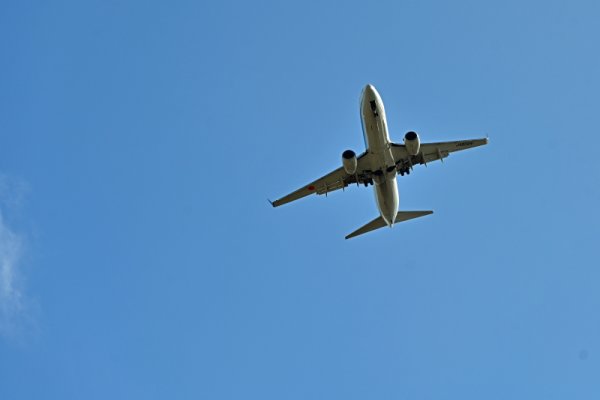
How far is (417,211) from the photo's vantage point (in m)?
60.2

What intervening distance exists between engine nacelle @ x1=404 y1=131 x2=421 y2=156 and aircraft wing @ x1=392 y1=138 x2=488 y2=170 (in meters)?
1.78

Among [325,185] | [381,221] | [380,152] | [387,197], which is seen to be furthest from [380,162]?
[381,221]

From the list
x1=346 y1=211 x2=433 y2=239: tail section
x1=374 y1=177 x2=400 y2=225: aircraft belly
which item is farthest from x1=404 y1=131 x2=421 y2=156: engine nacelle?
x1=346 y1=211 x2=433 y2=239: tail section

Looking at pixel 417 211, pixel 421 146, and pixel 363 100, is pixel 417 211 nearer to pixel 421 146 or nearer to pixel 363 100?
pixel 421 146

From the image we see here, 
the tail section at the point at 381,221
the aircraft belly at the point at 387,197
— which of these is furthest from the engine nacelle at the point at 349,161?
the tail section at the point at 381,221

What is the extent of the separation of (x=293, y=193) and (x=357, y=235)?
5510 millimetres

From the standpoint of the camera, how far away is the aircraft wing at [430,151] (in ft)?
183

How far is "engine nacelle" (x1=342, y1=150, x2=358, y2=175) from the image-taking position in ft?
176

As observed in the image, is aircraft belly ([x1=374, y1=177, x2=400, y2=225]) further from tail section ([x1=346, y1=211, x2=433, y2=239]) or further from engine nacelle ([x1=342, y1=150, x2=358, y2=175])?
engine nacelle ([x1=342, y1=150, x2=358, y2=175])

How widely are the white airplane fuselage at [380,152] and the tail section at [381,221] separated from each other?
1.69 m

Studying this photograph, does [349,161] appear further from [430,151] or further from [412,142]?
[430,151]

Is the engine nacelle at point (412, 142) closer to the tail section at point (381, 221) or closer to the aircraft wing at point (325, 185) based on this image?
the aircraft wing at point (325, 185)

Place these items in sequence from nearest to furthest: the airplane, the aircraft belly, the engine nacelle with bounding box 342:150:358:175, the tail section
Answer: the airplane → the engine nacelle with bounding box 342:150:358:175 → the aircraft belly → the tail section

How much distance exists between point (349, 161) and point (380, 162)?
2657 mm
